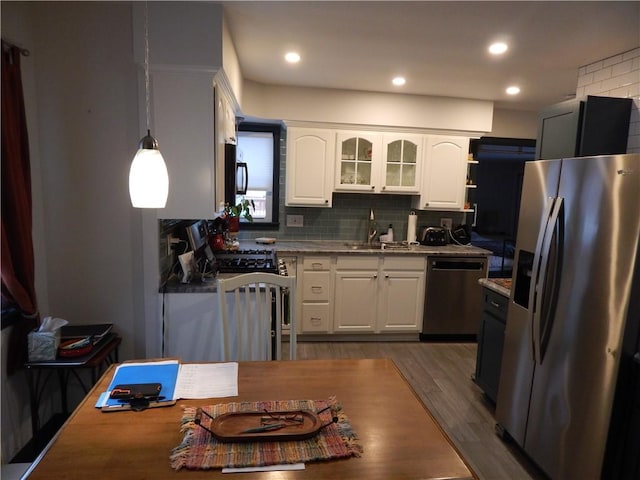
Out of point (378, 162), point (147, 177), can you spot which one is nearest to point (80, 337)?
point (147, 177)

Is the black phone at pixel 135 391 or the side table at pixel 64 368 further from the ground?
the black phone at pixel 135 391

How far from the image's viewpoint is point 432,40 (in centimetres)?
245

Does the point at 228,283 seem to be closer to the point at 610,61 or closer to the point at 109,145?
the point at 109,145

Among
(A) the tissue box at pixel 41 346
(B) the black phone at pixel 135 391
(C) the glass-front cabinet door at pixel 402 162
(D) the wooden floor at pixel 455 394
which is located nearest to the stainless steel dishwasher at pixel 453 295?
(D) the wooden floor at pixel 455 394

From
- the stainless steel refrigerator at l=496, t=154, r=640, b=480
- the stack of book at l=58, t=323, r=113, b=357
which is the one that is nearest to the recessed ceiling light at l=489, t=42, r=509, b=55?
the stainless steel refrigerator at l=496, t=154, r=640, b=480

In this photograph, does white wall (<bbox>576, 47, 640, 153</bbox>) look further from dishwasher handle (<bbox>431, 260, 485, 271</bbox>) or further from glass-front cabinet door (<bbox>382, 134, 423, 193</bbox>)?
dishwasher handle (<bbox>431, 260, 485, 271</bbox>)

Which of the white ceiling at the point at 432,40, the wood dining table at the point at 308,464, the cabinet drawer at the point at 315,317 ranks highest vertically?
the white ceiling at the point at 432,40

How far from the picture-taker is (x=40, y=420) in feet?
7.09

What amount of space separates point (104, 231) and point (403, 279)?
8.71 feet

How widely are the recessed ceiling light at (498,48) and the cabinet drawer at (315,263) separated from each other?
2.14m

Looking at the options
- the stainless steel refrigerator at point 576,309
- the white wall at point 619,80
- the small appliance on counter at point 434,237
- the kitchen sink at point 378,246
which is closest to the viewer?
the stainless steel refrigerator at point 576,309

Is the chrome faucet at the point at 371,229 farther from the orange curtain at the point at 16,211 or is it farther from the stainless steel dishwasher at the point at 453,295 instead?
the orange curtain at the point at 16,211

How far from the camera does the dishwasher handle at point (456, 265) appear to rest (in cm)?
377

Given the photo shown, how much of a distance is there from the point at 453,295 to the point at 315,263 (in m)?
1.43
